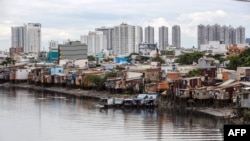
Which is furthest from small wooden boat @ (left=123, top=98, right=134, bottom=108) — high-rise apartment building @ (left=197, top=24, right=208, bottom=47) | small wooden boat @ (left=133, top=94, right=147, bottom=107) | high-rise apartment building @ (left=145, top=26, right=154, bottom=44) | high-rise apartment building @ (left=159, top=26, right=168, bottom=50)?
high-rise apartment building @ (left=145, top=26, right=154, bottom=44)

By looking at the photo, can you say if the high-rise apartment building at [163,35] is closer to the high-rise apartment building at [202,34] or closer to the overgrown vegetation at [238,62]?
the high-rise apartment building at [202,34]

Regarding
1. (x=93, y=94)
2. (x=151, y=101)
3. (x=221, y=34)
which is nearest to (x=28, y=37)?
(x=221, y=34)

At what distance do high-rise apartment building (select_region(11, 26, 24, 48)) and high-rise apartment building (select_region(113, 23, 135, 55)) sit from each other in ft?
14.1

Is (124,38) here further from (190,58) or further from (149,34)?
(190,58)

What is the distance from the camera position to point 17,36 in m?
21.7

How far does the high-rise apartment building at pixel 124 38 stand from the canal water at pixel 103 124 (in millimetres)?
13546

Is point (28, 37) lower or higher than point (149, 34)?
lower

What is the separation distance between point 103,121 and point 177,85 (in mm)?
1819

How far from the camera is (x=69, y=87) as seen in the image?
10031mm

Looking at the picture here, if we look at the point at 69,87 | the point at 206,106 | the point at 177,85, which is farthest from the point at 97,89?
the point at 206,106

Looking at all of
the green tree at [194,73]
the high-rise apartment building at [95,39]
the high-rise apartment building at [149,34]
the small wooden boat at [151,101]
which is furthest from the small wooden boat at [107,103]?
the high-rise apartment building at [149,34]

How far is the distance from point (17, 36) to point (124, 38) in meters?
5.06

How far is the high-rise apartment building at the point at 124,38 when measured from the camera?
19.8 meters

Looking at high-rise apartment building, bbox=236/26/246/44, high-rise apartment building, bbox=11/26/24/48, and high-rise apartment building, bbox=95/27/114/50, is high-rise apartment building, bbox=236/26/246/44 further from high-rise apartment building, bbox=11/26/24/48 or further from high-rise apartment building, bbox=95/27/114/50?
high-rise apartment building, bbox=11/26/24/48
